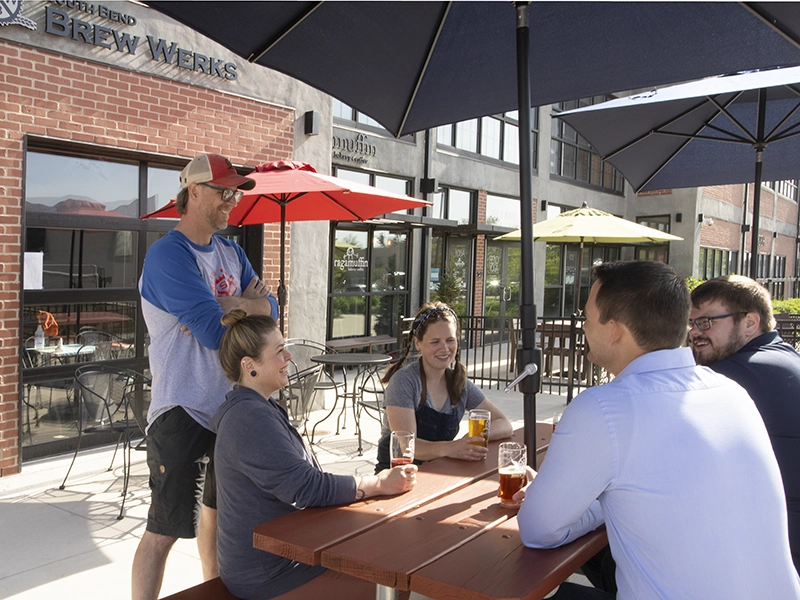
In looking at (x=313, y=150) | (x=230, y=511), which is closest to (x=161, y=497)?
(x=230, y=511)

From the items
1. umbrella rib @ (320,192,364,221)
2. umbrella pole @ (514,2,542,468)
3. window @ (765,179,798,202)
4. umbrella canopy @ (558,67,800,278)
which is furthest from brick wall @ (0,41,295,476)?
window @ (765,179,798,202)

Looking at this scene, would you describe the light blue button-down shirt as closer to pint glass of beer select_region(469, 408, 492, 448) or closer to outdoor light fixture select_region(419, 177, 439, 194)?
pint glass of beer select_region(469, 408, 492, 448)

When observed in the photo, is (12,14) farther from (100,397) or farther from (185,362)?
(185,362)

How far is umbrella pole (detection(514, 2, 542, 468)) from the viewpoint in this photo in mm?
2383

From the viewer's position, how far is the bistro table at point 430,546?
1.72m

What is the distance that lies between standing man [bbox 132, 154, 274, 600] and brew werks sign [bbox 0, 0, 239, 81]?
329 cm

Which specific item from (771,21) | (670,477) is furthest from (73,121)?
(670,477)

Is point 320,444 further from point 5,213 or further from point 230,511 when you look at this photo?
point 230,511

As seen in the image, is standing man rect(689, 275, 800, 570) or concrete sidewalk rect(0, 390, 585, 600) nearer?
standing man rect(689, 275, 800, 570)

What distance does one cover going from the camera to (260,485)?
2256mm

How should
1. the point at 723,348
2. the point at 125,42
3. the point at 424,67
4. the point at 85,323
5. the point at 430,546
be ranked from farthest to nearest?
1. the point at 85,323
2. the point at 125,42
3. the point at 424,67
4. the point at 723,348
5. the point at 430,546

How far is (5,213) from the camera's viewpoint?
5.09 meters

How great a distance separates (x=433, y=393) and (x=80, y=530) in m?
2.54

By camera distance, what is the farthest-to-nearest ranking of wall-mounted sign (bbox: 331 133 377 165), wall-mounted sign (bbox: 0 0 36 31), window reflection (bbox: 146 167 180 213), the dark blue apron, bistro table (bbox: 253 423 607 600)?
1. wall-mounted sign (bbox: 331 133 377 165)
2. window reflection (bbox: 146 167 180 213)
3. wall-mounted sign (bbox: 0 0 36 31)
4. the dark blue apron
5. bistro table (bbox: 253 423 607 600)
